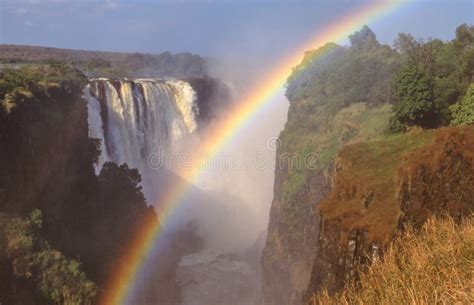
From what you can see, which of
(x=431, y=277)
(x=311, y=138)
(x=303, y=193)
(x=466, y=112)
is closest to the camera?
(x=431, y=277)

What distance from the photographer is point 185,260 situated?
4738 centimetres

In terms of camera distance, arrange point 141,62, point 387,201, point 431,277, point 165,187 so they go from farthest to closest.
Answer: point 141,62 → point 165,187 → point 387,201 → point 431,277

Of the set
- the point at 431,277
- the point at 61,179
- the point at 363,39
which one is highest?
the point at 363,39

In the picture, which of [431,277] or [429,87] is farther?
[429,87]

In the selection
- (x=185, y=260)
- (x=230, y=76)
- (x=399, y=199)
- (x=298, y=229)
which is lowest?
(x=185, y=260)

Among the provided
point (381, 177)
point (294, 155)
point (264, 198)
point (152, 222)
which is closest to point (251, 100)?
point (264, 198)

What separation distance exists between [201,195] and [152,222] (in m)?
19.5

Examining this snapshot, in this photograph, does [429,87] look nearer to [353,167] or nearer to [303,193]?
[353,167]

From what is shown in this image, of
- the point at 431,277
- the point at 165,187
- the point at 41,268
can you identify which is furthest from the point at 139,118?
the point at 431,277

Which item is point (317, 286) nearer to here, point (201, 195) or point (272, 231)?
point (272, 231)

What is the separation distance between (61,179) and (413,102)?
2105cm

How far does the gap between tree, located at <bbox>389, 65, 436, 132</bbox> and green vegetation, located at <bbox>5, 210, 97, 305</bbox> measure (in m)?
18.3

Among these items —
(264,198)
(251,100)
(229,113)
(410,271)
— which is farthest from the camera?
(251,100)

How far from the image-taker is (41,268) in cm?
2459
